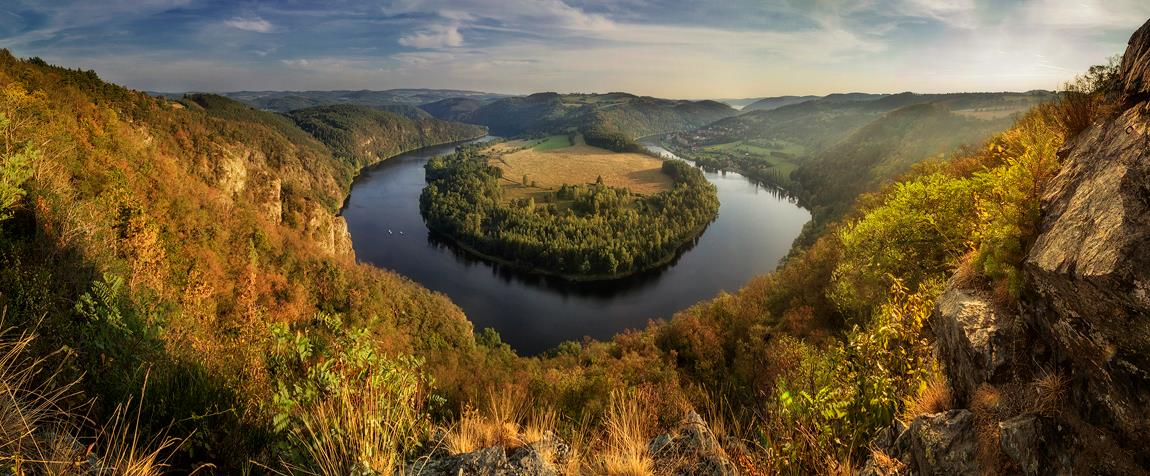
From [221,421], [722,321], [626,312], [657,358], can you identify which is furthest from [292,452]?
[626,312]

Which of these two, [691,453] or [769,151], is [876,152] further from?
[691,453]

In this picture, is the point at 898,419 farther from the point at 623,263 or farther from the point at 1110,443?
the point at 623,263

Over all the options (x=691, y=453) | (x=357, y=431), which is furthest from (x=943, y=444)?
(x=357, y=431)

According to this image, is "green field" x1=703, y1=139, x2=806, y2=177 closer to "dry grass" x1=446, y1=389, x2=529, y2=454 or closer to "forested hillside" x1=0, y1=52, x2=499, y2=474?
"forested hillside" x1=0, y1=52, x2=499, y2=474

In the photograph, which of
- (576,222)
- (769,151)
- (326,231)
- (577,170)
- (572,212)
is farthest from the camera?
(769,151)

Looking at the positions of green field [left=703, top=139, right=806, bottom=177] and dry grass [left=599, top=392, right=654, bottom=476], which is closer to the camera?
dry grass [left=599, top=392, right=654, bottom=476]

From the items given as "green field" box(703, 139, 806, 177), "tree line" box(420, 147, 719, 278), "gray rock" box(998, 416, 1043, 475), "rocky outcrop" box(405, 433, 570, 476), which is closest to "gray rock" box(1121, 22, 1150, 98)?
"gray rock" box(998, 416, 1043, 475)

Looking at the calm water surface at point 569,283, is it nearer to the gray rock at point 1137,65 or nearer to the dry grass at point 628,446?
the dry grass at point 628,446
